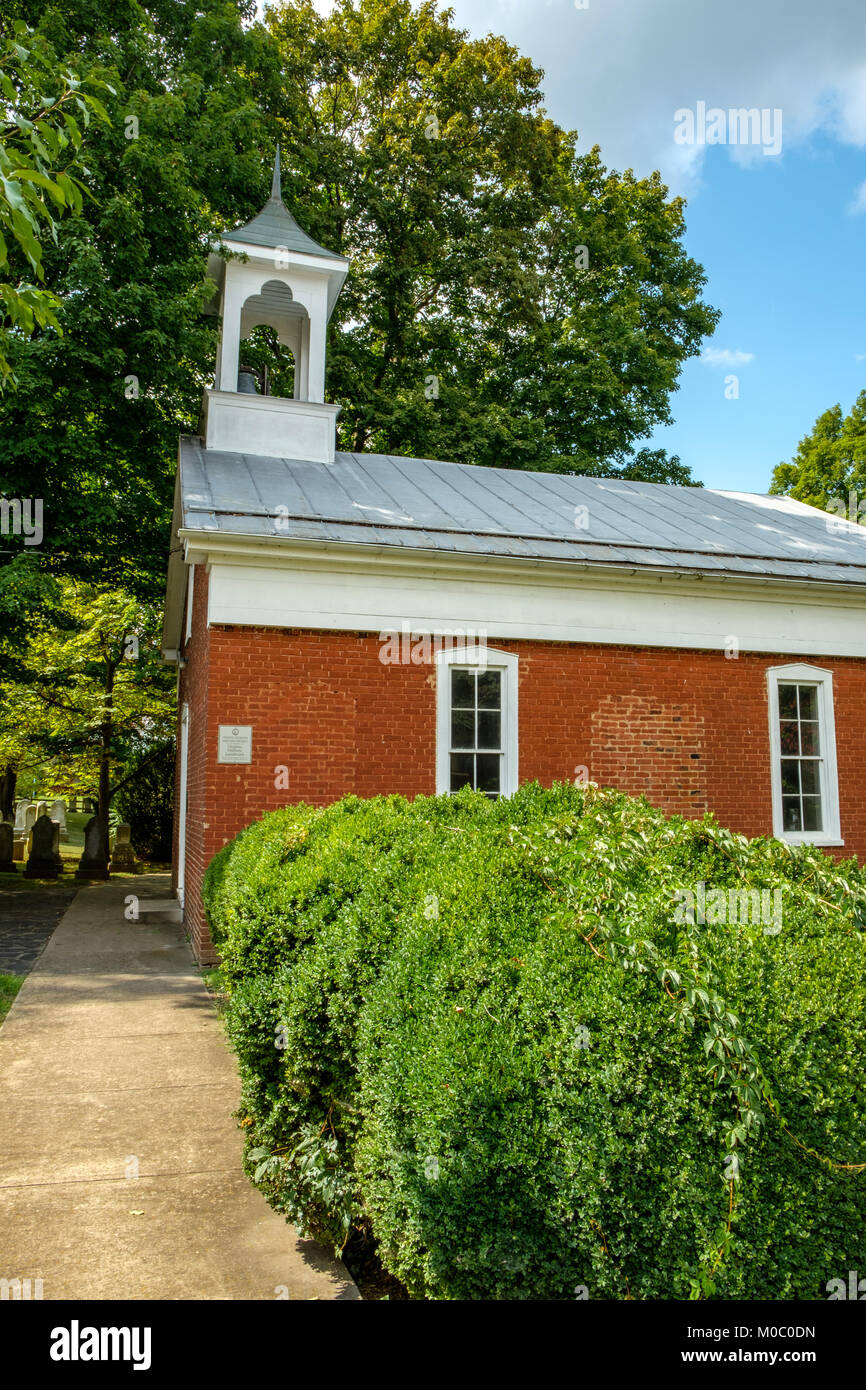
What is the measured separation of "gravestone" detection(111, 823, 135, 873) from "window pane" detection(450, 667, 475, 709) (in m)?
15.1

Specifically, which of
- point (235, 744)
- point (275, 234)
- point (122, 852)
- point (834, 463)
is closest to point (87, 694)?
point (122, 852)

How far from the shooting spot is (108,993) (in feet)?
27.5

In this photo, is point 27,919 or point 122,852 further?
point 122,852

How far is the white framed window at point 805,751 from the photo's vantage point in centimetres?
1159

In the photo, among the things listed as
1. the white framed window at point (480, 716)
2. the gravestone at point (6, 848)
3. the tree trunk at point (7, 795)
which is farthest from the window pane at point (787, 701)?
the tree trunk at point (7, 795)

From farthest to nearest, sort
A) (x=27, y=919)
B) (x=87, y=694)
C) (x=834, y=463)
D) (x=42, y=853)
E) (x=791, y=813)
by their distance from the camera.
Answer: (x=834, y=463) < (x=87, y=694) < (x=42, y=853) < (x=27, y=919) < (x=791, y=813)

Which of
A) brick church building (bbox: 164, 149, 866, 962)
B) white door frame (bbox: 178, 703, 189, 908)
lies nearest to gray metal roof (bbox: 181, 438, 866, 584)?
brick church building (bbox: 164, 149, 866, 962)

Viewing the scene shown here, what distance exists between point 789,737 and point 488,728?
411 centimetres

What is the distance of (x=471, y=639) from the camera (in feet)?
33.8

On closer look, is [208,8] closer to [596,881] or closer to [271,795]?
[271,795]

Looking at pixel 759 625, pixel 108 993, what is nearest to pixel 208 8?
pixel 759 625

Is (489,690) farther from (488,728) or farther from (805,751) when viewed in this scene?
(805,751)

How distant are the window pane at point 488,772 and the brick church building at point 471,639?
0.03 meters

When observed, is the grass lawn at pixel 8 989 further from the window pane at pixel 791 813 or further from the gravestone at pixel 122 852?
the gravestone at pixel 122 852
